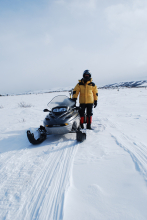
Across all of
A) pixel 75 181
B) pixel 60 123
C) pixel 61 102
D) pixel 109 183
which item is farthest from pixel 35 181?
pixel 61 102

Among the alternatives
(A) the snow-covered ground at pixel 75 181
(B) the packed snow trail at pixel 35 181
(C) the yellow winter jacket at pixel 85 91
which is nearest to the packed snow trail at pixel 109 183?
(A) the snow-covered ground at pixel 75 181

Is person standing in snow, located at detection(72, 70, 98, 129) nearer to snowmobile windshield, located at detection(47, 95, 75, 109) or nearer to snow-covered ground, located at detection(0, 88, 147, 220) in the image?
snowmobile windshield, located at detection(47, 95, 75, 109)

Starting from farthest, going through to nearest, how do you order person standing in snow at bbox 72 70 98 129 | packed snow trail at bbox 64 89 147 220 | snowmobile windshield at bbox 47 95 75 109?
person standing in snow at bbox 72 70 98 129
snowmobile windshield at bbox 47 95 75 109
packed snow trail at bbox 64 89 147 220

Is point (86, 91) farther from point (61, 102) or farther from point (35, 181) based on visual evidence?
point (35, 181)

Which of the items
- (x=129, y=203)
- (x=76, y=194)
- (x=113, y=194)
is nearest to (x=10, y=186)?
(x=76, y=194)

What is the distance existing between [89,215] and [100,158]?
1.16 meters

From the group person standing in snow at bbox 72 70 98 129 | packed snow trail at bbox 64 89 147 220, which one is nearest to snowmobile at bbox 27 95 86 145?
packed snow trail at bbox 64 89 147 220

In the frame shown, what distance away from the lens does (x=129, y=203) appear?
1.40m

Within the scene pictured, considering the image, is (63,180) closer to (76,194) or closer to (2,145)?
(76,194)

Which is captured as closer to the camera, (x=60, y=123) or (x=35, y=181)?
(x=35, y=181)

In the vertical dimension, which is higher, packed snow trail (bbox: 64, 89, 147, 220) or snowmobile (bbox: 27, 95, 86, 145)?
snowmobile (bbox: 27, 95, 86, 145)

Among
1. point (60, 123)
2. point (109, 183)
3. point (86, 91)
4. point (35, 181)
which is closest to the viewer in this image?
point (109, 183)

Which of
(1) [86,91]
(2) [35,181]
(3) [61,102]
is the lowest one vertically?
(2) [35,181]

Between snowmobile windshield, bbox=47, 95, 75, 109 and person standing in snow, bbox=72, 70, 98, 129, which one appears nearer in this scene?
snowmobile windshield, bbox=47, 95, 75, 109
